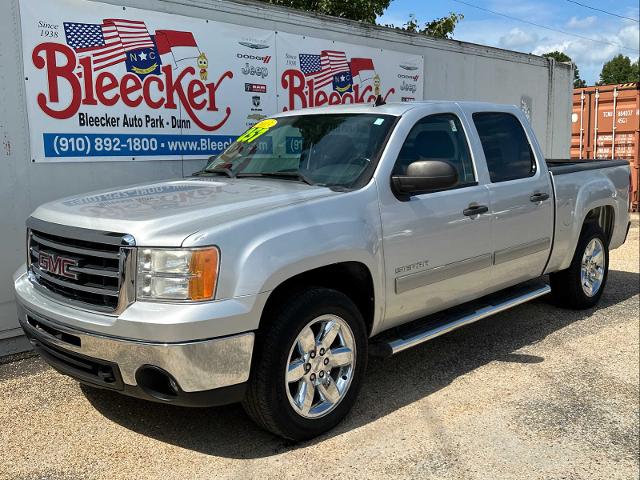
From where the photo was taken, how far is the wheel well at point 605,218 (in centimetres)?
620

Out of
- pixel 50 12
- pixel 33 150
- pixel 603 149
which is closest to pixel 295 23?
pixel 50 12

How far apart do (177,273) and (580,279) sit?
4.28 meters

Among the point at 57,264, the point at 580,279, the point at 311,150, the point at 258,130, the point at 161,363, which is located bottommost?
the point at 580,279

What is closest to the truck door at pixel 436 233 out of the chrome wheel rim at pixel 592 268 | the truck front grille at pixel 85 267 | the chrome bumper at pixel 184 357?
the chrome bumper at pixel 184 357

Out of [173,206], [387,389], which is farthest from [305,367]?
[173,206]

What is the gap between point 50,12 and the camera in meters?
5.15

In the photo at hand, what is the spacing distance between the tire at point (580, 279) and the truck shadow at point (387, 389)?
13 cm

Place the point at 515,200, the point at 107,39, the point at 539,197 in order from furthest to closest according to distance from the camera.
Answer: the point at 107,39
the point at 539,197
the point at 515,200

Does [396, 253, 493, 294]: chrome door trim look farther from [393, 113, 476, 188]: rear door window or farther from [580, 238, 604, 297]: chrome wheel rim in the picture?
[580, 238, 604, 297]: chrome wheel rim

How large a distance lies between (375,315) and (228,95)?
3397 mm

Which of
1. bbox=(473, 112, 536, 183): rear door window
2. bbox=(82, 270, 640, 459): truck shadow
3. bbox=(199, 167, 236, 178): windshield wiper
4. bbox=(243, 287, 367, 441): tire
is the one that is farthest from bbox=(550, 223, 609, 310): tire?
bbox=(199, 167, 236, 178): windshield wiper

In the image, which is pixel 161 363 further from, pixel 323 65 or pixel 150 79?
pixel 323 65

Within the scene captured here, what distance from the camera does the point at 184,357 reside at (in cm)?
294

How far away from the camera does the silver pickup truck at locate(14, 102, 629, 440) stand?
300 centimetres
